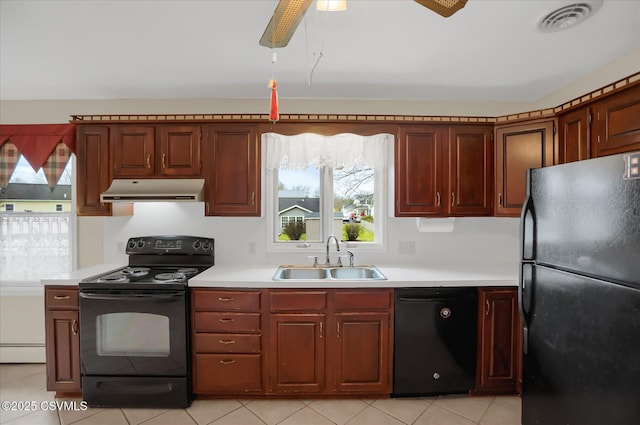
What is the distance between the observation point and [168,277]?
2412 mm

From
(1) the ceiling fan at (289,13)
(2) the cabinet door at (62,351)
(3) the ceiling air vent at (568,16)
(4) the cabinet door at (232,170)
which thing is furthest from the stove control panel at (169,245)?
(3) the ceiling air vent at (568,16)

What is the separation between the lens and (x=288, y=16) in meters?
1.18

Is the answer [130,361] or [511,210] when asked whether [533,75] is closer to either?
[511,210]

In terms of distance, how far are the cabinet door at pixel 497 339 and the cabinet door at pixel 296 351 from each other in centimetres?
121

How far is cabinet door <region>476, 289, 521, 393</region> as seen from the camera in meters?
2.33

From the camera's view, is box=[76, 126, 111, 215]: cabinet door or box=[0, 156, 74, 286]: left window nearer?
box=[76, 126, 111, 215]: cabinet door

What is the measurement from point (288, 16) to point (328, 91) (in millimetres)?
1613

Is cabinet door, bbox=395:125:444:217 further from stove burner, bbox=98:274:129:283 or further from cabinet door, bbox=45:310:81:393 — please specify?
cabinet door, bbox=45:310:81:393

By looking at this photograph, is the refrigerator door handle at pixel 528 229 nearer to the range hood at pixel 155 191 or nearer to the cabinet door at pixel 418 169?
the cabinet door at pixel 418 169

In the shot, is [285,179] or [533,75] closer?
[533,75]

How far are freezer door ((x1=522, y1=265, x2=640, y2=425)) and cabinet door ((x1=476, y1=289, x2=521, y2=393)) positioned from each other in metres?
0.46

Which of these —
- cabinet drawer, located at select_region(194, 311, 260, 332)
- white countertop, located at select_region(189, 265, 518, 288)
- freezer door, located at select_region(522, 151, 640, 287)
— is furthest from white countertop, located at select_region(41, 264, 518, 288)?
freezer door, located at select_region(522, 151, 640, 287)

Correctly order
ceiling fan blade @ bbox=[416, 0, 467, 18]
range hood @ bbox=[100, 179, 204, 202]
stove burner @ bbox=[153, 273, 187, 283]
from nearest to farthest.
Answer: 1. ceiling fan blade @ bbox=[416, 0, 467, 18]
2. stove burner @ bbox=[153, 273, 187, 283]
3. range hood @ bbox=[100, 179, 204, 202]

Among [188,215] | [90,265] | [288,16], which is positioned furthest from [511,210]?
[90,265]
